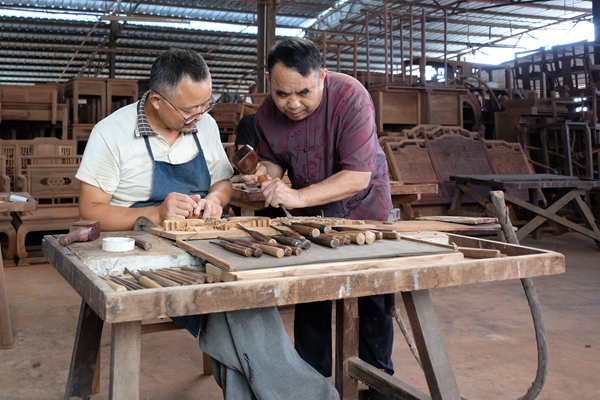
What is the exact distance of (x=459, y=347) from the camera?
3.65m

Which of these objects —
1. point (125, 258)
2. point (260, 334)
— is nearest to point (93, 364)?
point (125, 258)

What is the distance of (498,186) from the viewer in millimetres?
6211

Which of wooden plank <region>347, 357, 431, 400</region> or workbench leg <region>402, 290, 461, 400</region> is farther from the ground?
workbench leg <region>402, 290, 461, 400</region>

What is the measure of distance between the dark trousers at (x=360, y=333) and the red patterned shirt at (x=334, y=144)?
0.42 m

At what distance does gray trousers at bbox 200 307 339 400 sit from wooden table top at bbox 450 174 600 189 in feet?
15.9

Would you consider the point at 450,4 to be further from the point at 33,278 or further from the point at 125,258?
the point at 125,258

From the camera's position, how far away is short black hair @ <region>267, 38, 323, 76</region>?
7.57ft

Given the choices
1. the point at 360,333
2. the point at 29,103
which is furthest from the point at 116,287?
the point at 29,103

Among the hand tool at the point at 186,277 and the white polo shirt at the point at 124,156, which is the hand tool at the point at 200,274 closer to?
the hand tool at the point at 186,277

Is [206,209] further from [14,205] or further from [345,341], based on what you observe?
[14,205]

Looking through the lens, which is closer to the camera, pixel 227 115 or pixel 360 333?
pixel 360 333

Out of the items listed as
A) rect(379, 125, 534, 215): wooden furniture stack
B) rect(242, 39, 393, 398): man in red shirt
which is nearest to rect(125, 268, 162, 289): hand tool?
rect(242, 39, 393, 398): man in red shirt

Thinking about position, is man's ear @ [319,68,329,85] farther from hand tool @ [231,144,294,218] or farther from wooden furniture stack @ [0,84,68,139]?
wooden furniture stack @ [0,84,68,139]

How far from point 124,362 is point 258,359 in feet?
1.23
